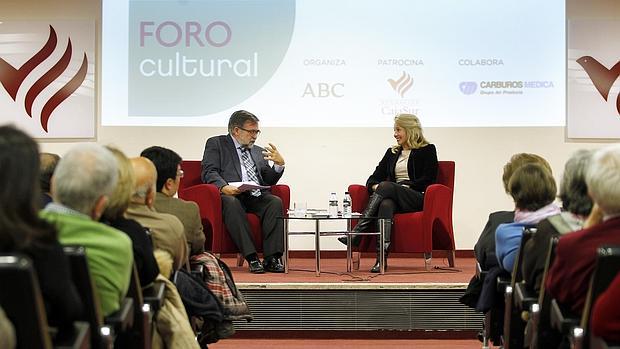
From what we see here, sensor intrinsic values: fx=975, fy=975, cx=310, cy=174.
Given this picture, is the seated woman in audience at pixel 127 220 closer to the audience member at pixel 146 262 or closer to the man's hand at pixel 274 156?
the audience member at pixel 146 262

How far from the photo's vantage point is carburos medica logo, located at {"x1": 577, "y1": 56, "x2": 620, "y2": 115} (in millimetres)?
8523

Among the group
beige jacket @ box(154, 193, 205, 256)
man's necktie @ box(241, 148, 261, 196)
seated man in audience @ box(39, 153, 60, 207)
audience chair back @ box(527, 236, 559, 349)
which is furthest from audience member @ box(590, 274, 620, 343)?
man's necktie @ box(241, 148, 261, 196)

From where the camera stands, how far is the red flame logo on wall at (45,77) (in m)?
8.62

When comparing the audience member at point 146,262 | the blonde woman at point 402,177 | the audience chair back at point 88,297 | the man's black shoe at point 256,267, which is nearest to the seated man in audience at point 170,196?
the audience member at point 146,262

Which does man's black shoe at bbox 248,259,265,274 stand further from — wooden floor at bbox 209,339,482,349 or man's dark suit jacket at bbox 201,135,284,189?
wooden floor at bbox 209,339,482,349

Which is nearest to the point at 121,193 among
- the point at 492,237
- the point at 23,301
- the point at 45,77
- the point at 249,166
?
the point at 23,301

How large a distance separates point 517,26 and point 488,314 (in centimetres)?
447

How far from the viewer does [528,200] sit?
402 centimetres

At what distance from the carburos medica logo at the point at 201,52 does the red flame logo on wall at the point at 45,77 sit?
552mm

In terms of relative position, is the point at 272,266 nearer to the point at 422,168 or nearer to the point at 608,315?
the point at 422,168

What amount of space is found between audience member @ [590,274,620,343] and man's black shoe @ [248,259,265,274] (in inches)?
179

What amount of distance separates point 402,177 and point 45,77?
3.38 m

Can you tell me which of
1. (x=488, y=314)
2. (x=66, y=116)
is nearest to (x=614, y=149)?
(x=488, y=314)

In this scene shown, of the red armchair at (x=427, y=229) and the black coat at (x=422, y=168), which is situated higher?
the black coat at (x=422, y=168)
